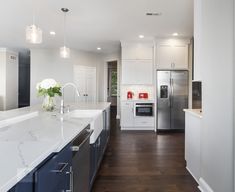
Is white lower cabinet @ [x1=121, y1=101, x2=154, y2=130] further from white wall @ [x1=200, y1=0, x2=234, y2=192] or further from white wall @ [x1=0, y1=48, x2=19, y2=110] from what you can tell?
white wall @ [x1=0, y1=48, x2=19, y2=110]

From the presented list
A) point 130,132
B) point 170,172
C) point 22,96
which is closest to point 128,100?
point 130,132

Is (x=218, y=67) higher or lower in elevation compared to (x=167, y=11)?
lower

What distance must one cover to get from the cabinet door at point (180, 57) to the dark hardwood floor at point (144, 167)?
7.37 feet

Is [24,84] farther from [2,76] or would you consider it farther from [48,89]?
[48,89]

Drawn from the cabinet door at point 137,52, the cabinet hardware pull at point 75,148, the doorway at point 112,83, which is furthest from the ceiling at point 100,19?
the doorway at point 112,83

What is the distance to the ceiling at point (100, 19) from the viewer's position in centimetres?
372

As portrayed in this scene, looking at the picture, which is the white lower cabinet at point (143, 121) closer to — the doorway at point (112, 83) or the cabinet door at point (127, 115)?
the cabinet door at point (127, 115)

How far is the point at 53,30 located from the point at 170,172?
4.44 metres

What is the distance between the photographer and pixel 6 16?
441cm

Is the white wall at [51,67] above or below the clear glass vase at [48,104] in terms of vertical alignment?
above

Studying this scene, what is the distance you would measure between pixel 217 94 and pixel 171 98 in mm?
3922

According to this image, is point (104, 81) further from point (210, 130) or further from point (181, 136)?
point (210, 130)

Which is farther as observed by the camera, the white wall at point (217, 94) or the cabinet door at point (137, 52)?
the cabinet door at point (137, 52)

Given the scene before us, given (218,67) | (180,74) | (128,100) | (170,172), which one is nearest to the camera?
(218,67)
